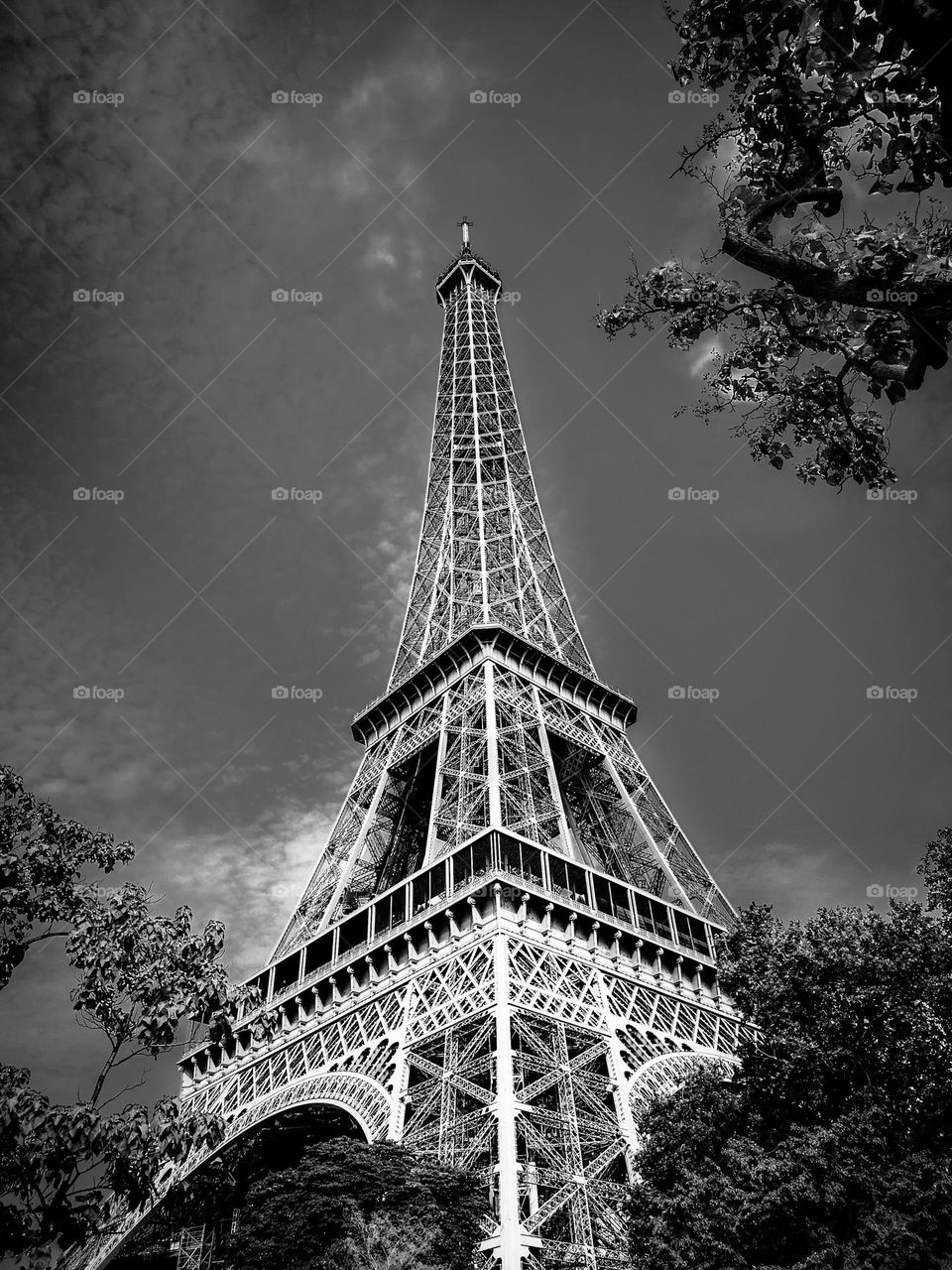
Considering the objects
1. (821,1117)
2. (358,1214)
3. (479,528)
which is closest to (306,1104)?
(358,1214)

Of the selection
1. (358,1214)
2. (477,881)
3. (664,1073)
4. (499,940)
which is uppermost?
(477,881)

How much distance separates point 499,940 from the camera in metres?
27.7

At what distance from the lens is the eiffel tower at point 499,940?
2295cm

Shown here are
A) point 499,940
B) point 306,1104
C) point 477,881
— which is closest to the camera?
point 499,940

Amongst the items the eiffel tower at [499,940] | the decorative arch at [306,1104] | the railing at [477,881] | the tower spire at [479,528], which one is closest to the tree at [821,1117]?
the eiffel tower at [499,940]

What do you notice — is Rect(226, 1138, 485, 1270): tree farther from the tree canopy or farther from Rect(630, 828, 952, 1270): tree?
Rect(630, 828, 952, 1270): tree

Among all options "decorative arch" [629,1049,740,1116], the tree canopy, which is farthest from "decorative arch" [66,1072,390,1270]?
"decorative arch" [629,1049,740,1116]

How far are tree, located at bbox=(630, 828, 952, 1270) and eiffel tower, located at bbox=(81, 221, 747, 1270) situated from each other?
3.00m

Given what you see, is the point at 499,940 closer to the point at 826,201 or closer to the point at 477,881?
the point at 477,881

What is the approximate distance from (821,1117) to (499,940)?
404 inches

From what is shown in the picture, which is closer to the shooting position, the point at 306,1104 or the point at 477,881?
the point at 306,1104

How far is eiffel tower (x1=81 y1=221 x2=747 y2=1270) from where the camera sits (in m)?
23.0

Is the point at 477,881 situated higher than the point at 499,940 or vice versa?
the point at 477,881

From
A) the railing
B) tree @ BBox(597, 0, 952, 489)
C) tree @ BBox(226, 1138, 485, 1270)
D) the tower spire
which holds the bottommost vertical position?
tree @ BBox(226, 1138, 485, 1270)
